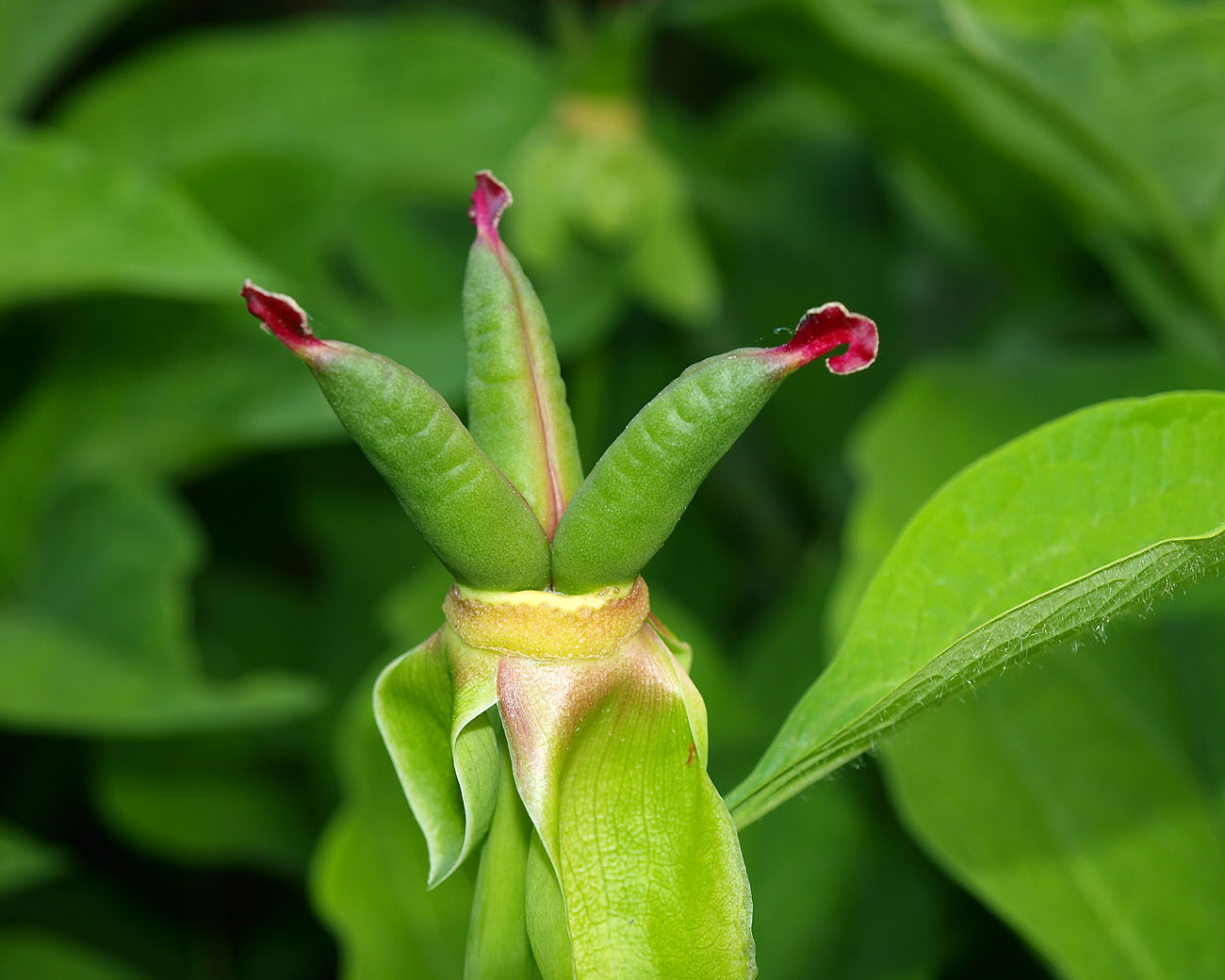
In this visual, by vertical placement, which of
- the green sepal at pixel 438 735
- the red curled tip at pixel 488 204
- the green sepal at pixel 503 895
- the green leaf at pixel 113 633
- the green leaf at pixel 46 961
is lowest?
the green leaf at pixel 46 961

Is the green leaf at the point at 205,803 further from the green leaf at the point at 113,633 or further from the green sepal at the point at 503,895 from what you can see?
the green sepal at the point at 503,895

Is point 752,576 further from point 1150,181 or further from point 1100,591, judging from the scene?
point 1100,591

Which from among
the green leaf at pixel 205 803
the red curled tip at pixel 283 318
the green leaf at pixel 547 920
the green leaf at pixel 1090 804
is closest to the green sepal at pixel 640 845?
the green leaf at pixel 547 920

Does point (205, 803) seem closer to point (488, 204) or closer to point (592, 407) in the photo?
point (592, 407)

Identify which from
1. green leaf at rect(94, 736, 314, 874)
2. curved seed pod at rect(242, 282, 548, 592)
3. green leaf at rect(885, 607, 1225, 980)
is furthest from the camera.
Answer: green leaf at rect(94, 736, 314, 874)

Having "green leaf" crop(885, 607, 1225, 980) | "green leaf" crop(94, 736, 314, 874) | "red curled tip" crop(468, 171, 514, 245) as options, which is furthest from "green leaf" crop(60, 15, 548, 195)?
"red curled tip" crop(468, 171, 514, 245)

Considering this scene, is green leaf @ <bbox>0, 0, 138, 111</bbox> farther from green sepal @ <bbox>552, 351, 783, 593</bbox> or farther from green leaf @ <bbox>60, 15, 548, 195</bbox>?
green sepal @ <bbox>552, 351, 783, 593</bbox>

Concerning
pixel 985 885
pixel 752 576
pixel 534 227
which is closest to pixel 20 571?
pixel 534 227
